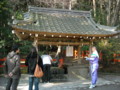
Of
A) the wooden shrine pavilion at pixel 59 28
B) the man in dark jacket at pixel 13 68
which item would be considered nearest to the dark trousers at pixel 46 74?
the wooden shrine pavilion at pixel 59 28

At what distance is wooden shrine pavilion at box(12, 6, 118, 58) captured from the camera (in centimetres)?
825

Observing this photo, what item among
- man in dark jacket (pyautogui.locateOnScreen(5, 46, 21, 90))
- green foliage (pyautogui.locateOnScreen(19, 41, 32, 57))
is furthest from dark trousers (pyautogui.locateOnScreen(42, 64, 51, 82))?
green foliage (pyautogui.locateOnScreen(19, 41, 32, 57))

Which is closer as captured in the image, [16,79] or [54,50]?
[16,79]

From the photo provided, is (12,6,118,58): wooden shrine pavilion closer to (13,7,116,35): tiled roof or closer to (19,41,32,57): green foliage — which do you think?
(13,7,116,35): tiled roof

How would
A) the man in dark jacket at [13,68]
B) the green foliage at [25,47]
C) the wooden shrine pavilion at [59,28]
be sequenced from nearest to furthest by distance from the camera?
the man in dark jacket at [13,68], the wooden shrine pavilion at [59,28], the green foliage at [25,47]

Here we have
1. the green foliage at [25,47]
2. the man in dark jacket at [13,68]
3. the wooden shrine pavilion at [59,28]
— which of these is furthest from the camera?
the green foliage at [25,47]

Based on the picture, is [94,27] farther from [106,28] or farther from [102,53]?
[102,53]

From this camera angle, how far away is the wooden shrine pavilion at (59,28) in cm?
825

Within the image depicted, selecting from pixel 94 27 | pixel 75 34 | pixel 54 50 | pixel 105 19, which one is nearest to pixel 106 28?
pixel 94 27

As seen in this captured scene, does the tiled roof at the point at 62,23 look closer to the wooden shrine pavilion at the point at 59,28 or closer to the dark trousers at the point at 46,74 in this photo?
the wooden shrine pavilion at the point at 59,28

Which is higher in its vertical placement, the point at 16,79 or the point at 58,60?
the point at 16,79

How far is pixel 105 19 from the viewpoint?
21094mm

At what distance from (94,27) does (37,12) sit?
141 inches

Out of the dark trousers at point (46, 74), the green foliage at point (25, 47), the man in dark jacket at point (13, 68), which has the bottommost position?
the green foliage at point (25, 47)
